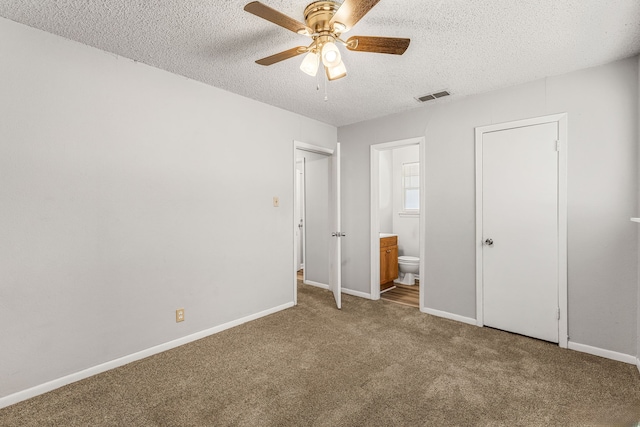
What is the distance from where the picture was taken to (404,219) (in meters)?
5.48

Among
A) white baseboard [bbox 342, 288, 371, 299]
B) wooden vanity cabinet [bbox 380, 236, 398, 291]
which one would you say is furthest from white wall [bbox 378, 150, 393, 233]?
white baseboard [bbox 342, 288, 371, 299]

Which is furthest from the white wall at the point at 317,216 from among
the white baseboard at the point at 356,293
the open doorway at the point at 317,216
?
the white baseboard at the point at 356,293

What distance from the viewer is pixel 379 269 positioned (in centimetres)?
427

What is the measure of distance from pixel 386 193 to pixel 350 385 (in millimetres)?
3931

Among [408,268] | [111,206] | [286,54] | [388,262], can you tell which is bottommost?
[408,268]

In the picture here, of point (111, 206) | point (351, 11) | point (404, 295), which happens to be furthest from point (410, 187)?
point (111, 206)

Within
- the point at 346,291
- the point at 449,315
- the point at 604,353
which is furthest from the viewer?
the point at 346,291

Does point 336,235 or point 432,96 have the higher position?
point 432,96

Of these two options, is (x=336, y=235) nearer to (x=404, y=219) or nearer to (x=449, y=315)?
(x=449, y=315)

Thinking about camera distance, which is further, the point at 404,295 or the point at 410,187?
the point at 410,187

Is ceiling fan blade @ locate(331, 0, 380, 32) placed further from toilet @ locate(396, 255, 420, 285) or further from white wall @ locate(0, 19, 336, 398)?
toilet @ locate(396, 255, 420, 285)

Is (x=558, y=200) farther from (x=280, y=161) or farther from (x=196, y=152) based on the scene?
(x=196, y=152)

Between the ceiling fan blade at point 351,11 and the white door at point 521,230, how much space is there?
2229mm

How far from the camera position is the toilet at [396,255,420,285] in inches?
193
